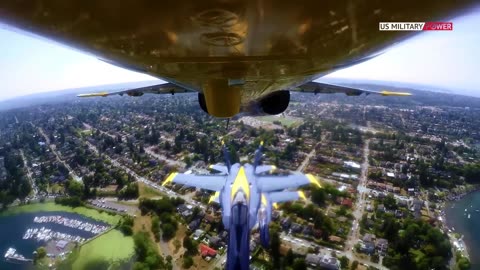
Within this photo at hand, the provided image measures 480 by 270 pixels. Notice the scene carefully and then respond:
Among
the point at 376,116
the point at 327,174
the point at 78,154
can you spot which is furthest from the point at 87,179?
the point at 376,116

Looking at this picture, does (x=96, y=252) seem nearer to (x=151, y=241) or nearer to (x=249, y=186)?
(x=151, y=241)

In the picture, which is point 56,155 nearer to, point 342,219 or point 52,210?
point 52,210

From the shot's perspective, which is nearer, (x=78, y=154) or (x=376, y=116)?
(x=78, y=154)

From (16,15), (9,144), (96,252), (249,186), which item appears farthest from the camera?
(9,144)

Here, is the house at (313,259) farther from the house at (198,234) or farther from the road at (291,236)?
the house at (198,234)

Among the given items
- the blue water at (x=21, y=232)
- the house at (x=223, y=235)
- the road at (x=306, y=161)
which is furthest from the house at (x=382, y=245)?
the blue water at (x=21, y=232)

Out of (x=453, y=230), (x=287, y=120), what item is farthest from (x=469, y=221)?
(x=287, y=120)
